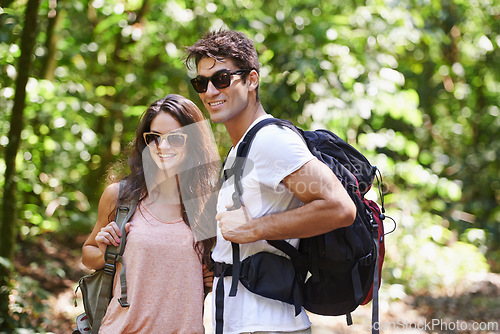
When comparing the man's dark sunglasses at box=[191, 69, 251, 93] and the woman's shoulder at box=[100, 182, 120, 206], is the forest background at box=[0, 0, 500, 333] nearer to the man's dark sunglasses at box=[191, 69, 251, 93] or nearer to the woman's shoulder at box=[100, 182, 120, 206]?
the woman's shoulder at box=[100, 182, 120, 206]

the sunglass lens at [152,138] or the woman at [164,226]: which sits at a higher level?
the sunglass lens at [152,138]

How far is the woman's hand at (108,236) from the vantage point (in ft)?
7.48

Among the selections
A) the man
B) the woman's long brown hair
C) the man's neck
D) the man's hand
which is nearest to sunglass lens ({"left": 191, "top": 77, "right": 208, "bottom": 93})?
the man

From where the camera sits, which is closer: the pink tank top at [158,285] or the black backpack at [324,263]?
the black backpack at [324,263]

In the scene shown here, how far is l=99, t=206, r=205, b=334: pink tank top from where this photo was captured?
89.6 inches

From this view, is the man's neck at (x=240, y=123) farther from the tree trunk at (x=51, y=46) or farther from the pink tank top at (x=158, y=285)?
the tree trunk at (x=51, y=46)

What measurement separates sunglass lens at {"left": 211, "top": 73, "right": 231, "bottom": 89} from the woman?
1.27 ft

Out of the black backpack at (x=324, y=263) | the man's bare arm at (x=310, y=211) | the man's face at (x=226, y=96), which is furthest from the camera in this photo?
the man's face at (x=226, y=96)

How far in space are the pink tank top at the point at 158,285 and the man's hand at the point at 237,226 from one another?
429 mm

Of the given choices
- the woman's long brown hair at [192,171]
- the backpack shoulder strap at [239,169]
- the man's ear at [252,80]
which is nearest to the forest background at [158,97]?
the woman's long brown hair at [192,171]

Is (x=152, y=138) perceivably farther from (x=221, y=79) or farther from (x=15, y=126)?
(x=15, y=126)

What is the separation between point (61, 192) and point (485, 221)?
8744 mm

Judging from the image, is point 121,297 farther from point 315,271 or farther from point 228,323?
point 315,271

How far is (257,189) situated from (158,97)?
13.9 feet
